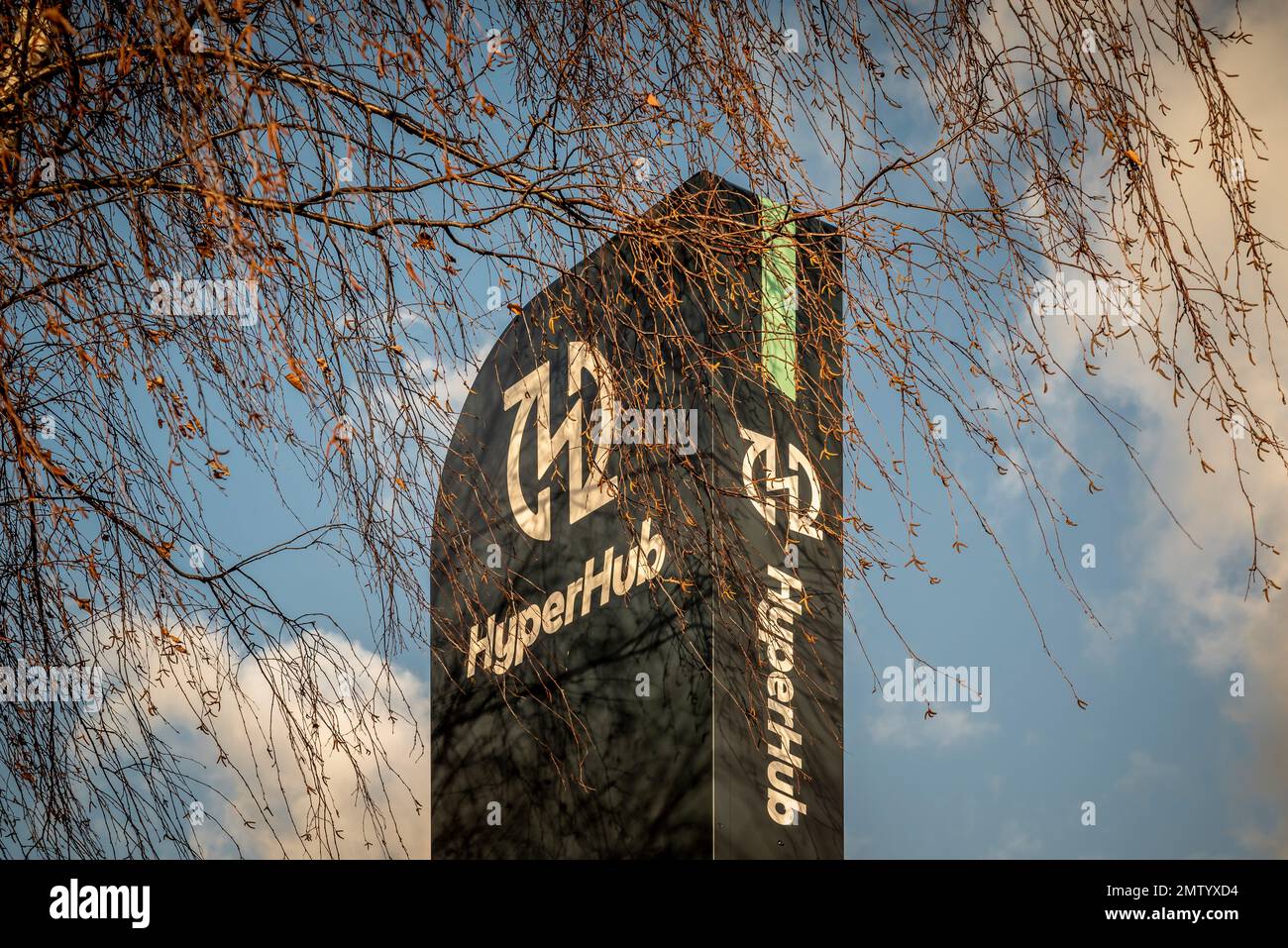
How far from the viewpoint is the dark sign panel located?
2.58 meters

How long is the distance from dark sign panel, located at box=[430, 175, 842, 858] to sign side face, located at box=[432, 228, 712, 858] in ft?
0.05

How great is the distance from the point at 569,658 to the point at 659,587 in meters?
2.69

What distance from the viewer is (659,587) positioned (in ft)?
9.33

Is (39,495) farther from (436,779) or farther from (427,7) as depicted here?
(436,779)

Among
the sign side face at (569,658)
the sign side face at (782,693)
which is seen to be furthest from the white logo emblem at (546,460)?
the sign side face at (782,693)

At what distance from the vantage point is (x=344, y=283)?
231 centimetres

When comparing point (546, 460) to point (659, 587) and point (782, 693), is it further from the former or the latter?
point (659, 587)

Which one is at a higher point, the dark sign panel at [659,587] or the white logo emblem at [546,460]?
the white logo emblem at [546,460]

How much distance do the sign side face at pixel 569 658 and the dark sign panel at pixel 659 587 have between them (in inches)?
0.6

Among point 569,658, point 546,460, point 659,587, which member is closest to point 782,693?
point 569,658

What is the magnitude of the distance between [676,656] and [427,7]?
313cm

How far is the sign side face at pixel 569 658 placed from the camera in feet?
14.5

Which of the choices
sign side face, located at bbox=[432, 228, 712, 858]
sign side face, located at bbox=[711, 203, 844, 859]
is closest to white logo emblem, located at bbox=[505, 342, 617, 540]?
sign side face, located at bbox=[432, 228, 712, 858]

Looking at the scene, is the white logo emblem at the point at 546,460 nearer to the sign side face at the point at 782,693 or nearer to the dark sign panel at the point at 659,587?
the dark sign panel at the point at 659,587
